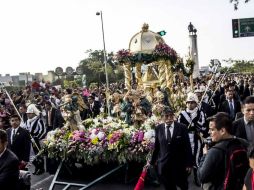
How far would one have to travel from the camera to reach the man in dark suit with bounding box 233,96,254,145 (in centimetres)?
591

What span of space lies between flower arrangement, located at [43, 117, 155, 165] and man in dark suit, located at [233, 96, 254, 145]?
2.71 m

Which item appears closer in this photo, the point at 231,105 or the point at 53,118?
the point at 231,105

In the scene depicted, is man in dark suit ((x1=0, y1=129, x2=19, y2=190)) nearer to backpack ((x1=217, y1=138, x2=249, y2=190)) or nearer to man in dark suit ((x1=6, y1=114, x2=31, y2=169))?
backpack ((x1=217, y1=138, x2=249, y2=190))

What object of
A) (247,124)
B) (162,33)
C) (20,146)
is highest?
(162,33)

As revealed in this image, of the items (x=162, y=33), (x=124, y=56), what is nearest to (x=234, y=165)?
(x=124, y=56)

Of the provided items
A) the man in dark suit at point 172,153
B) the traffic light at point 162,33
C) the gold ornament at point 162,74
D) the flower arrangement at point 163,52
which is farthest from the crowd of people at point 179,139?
the traffic light at point 162,33

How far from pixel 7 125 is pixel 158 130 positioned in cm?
374

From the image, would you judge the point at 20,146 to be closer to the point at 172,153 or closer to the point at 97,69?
the point at 172,153

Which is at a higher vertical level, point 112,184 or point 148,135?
point 148,135

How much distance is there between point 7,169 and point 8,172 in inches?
1.4

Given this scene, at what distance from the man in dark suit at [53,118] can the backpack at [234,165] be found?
950 centimetres

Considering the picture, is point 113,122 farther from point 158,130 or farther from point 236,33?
point 236,33

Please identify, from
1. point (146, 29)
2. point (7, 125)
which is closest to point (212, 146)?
point (7, 125)

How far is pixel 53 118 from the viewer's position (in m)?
14.1
